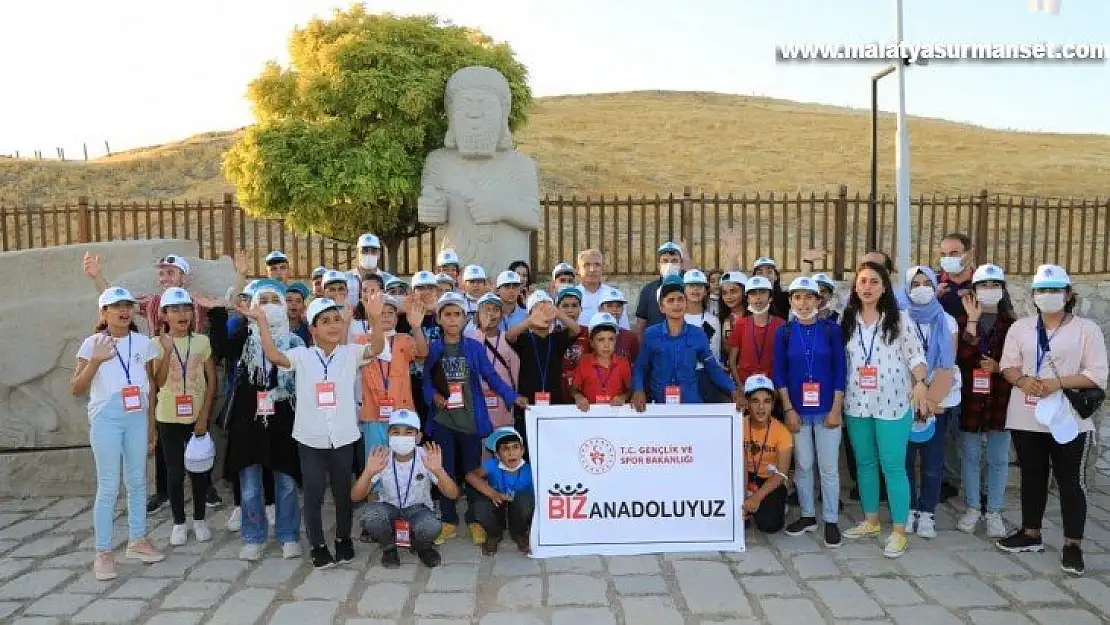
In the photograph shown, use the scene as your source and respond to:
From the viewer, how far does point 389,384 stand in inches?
214

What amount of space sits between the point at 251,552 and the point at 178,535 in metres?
0.63

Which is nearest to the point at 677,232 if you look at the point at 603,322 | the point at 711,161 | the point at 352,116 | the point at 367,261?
the point at 711,161

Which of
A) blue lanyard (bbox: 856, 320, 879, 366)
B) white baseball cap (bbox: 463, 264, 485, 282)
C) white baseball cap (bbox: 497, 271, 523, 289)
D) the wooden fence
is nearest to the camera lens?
blue lanyard (bbox: 856, 320, 879, 366)

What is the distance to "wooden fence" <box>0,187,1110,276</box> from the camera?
42.1 ft

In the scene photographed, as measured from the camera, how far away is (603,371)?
18.4 ft

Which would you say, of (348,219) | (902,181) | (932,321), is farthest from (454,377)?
(902,181)

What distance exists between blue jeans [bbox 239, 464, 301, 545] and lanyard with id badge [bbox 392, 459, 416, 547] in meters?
0.68

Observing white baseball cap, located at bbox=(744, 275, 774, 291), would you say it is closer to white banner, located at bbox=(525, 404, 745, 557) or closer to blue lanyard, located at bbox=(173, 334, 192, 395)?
white banner, located at bbox=(525, 404, 745, 557)

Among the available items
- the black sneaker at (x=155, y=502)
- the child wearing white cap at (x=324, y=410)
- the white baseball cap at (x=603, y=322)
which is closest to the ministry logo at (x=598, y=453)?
the white baseball cap at (x=603, y=322)

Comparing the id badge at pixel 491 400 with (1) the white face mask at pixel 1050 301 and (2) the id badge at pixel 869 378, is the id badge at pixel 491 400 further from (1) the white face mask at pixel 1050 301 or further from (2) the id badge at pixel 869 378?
(1) the white face mask at pixel 1050 301

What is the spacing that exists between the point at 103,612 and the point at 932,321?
5184 mm

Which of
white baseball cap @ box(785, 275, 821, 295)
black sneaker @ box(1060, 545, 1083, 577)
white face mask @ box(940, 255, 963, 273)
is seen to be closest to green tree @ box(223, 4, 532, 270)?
white baseball cap @ box(785, 275, 821, 295)

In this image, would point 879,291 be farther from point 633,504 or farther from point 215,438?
point 215,438

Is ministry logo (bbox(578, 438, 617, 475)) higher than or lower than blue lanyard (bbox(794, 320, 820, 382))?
lower
